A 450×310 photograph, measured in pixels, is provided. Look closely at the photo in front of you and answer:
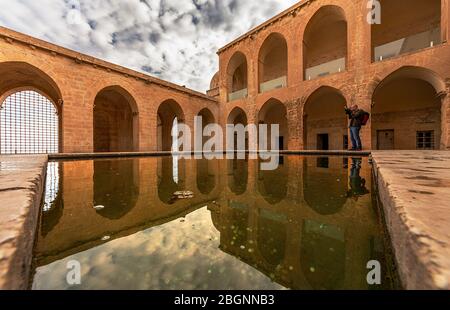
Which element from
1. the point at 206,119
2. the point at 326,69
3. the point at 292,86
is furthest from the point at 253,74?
the point at 206,119

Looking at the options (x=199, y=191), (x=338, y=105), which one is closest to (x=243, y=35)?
(x=338, y=105)

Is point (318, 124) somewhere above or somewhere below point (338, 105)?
below

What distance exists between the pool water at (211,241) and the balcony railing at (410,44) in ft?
36.0

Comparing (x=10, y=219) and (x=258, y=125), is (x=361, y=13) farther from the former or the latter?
(x=10, y=219)

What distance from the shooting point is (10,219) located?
31.6 inches

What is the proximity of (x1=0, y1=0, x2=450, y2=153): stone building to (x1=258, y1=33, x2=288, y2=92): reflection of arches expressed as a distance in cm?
9

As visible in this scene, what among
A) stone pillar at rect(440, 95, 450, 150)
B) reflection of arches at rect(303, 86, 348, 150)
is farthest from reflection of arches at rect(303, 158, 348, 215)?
reflection of arches at rect(303, 86, 348, 150)

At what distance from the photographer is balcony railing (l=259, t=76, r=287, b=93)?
12.8 meters

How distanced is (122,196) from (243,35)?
52.5 feet

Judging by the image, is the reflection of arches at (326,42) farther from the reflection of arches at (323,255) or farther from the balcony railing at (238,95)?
the reflection of arches at (323,255)

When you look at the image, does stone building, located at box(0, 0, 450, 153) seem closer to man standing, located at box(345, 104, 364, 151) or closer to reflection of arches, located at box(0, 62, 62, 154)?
reflection of arches, located at box(0, 62, 62, 154)

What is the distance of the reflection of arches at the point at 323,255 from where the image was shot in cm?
78

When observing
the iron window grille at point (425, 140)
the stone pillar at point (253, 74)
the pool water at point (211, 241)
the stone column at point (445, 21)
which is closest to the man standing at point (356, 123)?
the stone column at point (445, 21)

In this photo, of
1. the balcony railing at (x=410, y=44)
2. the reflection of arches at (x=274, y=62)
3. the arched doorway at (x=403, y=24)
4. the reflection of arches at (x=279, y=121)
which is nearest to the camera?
the balcony railing at (x=410, y=44)
